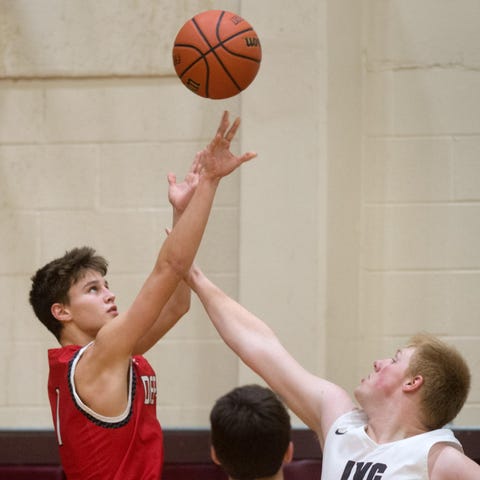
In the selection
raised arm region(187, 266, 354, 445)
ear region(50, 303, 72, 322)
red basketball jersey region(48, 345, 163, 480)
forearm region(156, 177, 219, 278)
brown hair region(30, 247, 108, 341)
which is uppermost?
forearm region(156, 177, 219, 278)

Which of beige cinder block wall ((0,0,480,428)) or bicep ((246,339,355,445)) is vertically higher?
beige cinder block wall ((0,0,480,428))

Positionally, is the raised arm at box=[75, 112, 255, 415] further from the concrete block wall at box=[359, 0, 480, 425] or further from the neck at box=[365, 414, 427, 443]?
the concrete block wall at box=[359, 0, 480, 425]

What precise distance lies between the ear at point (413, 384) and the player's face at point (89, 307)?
A: 3.77 feet

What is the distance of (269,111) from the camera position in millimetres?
4699

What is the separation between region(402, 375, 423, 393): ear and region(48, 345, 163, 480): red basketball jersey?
910 mm

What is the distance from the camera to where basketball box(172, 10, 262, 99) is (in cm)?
319

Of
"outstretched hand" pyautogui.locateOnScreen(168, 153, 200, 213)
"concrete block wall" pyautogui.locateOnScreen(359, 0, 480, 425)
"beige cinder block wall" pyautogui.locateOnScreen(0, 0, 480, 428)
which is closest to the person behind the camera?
"outstretched hand" pyautogui.locateOnScreen(168, 153, 200, 213)

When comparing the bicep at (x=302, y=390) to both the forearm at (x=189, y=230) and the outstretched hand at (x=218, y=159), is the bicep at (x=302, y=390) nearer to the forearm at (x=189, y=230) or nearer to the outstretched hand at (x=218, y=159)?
the forearm at (x=189, y=230)

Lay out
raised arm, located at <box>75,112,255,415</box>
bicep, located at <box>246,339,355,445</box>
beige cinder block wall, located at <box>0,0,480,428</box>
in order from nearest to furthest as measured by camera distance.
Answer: bicep, located at <box>246,339,355,445</box> → raised arm, located at <box>75,112,255,415</box> → beige cinder block wall, located at <box>0,0,480,428</box>

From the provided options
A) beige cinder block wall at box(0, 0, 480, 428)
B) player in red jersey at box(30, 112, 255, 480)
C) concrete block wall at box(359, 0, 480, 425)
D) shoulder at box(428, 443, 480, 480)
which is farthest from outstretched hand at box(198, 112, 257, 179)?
concrete block wall at box(359, 0, 480, 425)

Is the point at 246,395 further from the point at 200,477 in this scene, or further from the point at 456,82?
the point at 456,82

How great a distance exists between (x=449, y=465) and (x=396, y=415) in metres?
0.24

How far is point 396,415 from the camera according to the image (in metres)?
2.68

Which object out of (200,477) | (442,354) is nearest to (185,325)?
(200,477)
